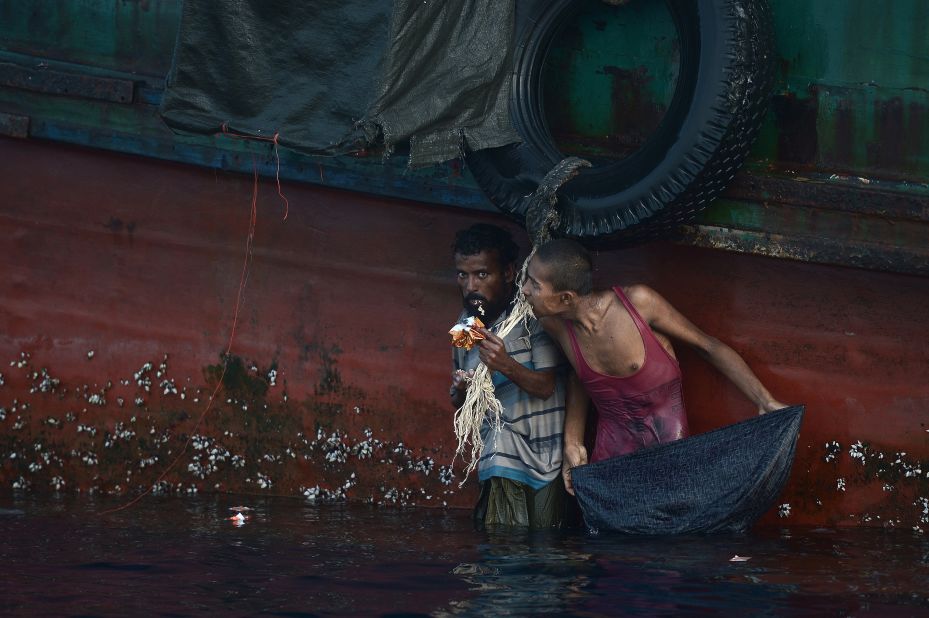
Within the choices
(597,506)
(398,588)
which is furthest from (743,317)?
(398,588)

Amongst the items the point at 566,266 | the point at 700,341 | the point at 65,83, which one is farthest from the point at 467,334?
the point at 65,83

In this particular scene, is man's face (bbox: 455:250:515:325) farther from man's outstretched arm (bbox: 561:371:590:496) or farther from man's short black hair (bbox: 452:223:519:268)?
man's outstretched arm (bbox: 561:371:590:496)

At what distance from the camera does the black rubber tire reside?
491 cm

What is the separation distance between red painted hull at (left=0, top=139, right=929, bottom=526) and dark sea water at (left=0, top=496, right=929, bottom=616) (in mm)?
449

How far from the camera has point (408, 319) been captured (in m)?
6.05

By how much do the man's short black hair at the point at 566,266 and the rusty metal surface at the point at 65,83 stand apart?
7.60ft

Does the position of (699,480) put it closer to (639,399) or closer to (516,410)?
(639,399)

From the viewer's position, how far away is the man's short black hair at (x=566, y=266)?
504cm

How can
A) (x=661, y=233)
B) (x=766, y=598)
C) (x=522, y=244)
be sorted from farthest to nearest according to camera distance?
(x=522, y=244) → (x=661, y=233) → (x=766, y=598)

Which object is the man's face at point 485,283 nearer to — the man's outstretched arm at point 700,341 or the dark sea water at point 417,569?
the man's outstretched arm at point 700,341

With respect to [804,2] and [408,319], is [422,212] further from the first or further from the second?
[804,2]

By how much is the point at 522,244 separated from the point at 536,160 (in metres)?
0.58

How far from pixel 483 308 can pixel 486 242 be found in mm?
312

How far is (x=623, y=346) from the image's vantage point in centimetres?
517
